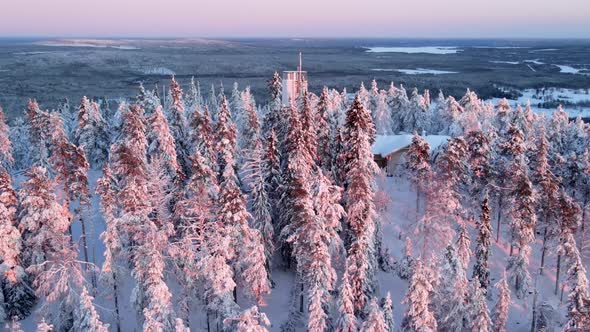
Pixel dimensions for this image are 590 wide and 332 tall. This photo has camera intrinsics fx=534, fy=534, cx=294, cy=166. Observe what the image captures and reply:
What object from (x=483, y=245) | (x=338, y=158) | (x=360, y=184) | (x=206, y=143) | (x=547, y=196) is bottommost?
(x=483, y=245)

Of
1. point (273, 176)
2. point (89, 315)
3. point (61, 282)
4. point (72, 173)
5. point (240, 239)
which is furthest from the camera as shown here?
point (273, 176)

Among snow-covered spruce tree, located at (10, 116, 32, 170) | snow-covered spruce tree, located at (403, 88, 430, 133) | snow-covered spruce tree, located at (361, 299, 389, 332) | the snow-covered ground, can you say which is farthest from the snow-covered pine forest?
the snow-covered ground

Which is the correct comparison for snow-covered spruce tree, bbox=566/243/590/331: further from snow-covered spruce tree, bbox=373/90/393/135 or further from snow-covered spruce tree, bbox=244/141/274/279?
snow-covered spruce tree, bbox=373/90/393/135

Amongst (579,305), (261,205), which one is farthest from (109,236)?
(579,305)

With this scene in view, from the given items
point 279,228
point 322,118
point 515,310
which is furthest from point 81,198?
point 515,310

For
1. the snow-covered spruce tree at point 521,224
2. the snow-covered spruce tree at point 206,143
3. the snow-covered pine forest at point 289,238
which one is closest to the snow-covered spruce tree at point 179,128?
the snow-covered pine forest at point 289,238

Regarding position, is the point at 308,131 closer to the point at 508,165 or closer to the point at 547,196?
the point at 508,165
